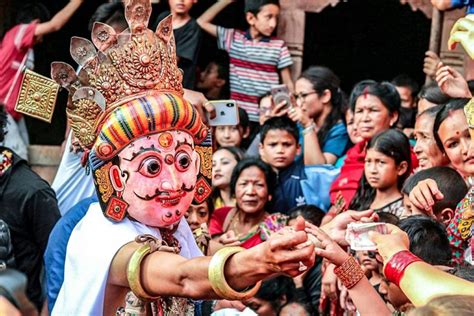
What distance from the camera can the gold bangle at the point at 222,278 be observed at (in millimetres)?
3363

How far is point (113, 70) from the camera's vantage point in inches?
159

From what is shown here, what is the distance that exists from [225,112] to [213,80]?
134 inches

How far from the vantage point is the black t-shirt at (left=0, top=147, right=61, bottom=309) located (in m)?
5.22

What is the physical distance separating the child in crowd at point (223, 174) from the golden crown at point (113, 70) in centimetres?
271

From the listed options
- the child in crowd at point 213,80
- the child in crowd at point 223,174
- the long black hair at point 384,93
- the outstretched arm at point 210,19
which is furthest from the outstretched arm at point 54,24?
the long black hair at point 384,93

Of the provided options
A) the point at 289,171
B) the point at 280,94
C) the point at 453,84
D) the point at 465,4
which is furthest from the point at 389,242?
the point at 280,94

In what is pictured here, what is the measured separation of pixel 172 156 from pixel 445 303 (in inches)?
60.7

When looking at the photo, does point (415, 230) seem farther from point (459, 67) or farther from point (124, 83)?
point (459, 67)

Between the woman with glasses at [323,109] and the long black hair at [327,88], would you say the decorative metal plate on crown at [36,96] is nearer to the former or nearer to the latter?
the woman with glasses at [323,109]

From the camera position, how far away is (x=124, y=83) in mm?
4031

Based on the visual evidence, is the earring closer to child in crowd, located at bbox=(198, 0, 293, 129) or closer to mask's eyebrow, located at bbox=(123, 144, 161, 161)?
mask's eyebrow, located at bbox=(123, 144, 161, 161)

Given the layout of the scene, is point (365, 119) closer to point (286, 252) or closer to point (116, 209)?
point (116, 209)

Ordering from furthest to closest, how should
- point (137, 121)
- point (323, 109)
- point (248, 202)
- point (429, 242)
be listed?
point (323, 109) → point (248, 202) → point (429, 242) → point (137, 121)

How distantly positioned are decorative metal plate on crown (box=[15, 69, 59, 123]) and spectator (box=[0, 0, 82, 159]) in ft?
Result: 10.0
